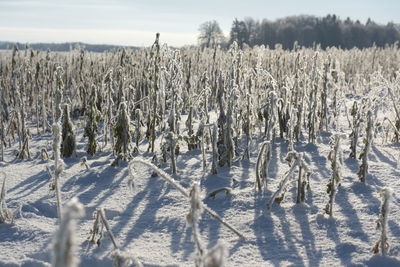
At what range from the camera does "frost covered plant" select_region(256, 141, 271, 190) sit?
246 cm

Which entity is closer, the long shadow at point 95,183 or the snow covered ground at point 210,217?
the snow covered ground at point 210,217

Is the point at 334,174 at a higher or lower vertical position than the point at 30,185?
higher

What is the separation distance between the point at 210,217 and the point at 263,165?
0.53m

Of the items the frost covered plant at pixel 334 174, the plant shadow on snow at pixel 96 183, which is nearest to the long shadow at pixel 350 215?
the frost covered plant at pixel 334 174

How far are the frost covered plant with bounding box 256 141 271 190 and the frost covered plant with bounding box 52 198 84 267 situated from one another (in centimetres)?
183

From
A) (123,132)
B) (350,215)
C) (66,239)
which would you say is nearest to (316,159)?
(350,215)

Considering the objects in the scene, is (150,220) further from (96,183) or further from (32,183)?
(32,183)

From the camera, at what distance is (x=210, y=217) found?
2234 millimetres

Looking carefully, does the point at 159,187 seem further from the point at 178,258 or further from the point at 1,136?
the point at 1,136

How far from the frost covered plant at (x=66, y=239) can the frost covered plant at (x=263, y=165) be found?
183cm

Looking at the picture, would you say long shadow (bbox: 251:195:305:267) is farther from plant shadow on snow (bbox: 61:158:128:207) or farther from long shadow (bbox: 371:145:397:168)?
long shadow (bbox: 371:145:397:168)

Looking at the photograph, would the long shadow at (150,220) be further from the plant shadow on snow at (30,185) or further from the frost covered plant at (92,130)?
the frost covered plant at (92,130)

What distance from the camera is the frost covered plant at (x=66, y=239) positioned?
66 centimetres

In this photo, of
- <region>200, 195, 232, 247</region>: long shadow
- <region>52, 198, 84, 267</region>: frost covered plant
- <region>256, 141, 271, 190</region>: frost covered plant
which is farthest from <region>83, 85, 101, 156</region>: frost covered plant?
<region>52, 198, 84, 267</region>: frost covered plant
